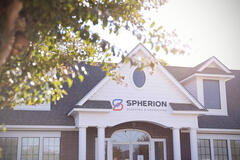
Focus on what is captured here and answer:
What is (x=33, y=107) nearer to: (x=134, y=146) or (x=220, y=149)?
(x=134, y=146)

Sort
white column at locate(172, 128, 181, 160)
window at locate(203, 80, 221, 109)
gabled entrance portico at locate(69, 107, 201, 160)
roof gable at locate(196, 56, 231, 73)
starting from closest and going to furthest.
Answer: gabled entrance portico at locate(69, 107, 201, 160), white column at locate(172, 128, 181, 160), window at locate(203, 80, 221, 109), roof gable at locate(196, 56, 231, 73)

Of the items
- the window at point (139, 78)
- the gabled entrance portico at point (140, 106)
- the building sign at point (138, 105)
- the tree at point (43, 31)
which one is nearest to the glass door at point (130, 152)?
the gabled entrance portico at point (140, 106)

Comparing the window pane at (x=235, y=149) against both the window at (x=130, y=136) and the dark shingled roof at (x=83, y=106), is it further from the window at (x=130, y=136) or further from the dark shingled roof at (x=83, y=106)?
the window at (x=130, y=136)

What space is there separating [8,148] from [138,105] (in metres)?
6.82

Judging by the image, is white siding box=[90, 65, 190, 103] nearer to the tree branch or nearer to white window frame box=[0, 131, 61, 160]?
white window frame box=[0, 131, 61, 160]

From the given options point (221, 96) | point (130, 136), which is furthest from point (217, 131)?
point (130, 136)

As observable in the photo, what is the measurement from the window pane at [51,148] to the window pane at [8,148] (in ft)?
4.75

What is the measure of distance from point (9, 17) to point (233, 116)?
16.9 m

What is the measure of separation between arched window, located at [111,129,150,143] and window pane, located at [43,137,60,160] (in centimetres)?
305

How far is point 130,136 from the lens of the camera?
17.8m

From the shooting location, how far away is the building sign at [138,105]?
16.0 metres

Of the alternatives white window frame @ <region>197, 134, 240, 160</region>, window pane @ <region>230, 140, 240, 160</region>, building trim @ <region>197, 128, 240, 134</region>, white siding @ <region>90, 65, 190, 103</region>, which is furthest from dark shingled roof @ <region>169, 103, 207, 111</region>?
window pane @ <region>230, 140, 240, 160</region>

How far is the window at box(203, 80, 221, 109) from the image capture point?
63.1 feet

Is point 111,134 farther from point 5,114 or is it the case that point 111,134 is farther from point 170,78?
point 5,114
